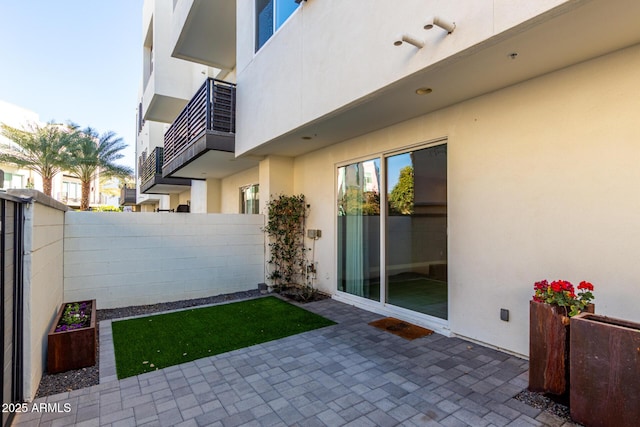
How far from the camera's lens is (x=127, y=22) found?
66.4ft

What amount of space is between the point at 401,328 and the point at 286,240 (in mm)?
3532

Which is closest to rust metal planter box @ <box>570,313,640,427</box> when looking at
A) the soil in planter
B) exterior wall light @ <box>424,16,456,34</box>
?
exterior wall light @ <box>424,16,456,34</box>

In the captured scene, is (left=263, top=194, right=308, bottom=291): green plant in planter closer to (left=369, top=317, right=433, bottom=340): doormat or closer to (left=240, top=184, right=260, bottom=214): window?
(left=240, top=184, right=260, bottom=214): window

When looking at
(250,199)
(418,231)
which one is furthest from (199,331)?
(250,199)

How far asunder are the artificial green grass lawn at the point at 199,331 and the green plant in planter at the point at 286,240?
127 cm

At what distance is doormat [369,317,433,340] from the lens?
15.4 ft

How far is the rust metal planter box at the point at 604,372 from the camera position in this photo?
7.78ft

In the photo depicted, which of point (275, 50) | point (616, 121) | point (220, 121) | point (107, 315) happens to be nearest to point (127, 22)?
point (220, 121)

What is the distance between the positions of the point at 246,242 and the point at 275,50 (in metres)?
4.14

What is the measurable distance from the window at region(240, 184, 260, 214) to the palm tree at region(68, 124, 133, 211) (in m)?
10.6

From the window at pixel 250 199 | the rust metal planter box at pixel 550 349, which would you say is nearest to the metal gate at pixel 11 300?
the rust metal planter box at pixel 550 349

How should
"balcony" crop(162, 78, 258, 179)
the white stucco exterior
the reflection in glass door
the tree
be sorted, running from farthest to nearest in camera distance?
1. "balcony" crop(162, 78, 258, 179)
2. the tree
3. the reflection in glass door
4. the white stucco exterior

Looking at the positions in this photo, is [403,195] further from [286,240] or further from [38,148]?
[38,148]

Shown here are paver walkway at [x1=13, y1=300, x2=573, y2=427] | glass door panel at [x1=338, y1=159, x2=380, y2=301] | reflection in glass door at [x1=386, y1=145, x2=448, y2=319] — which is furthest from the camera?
glass door panel at [x1=338, y1=159, x2=380, y2=301]
